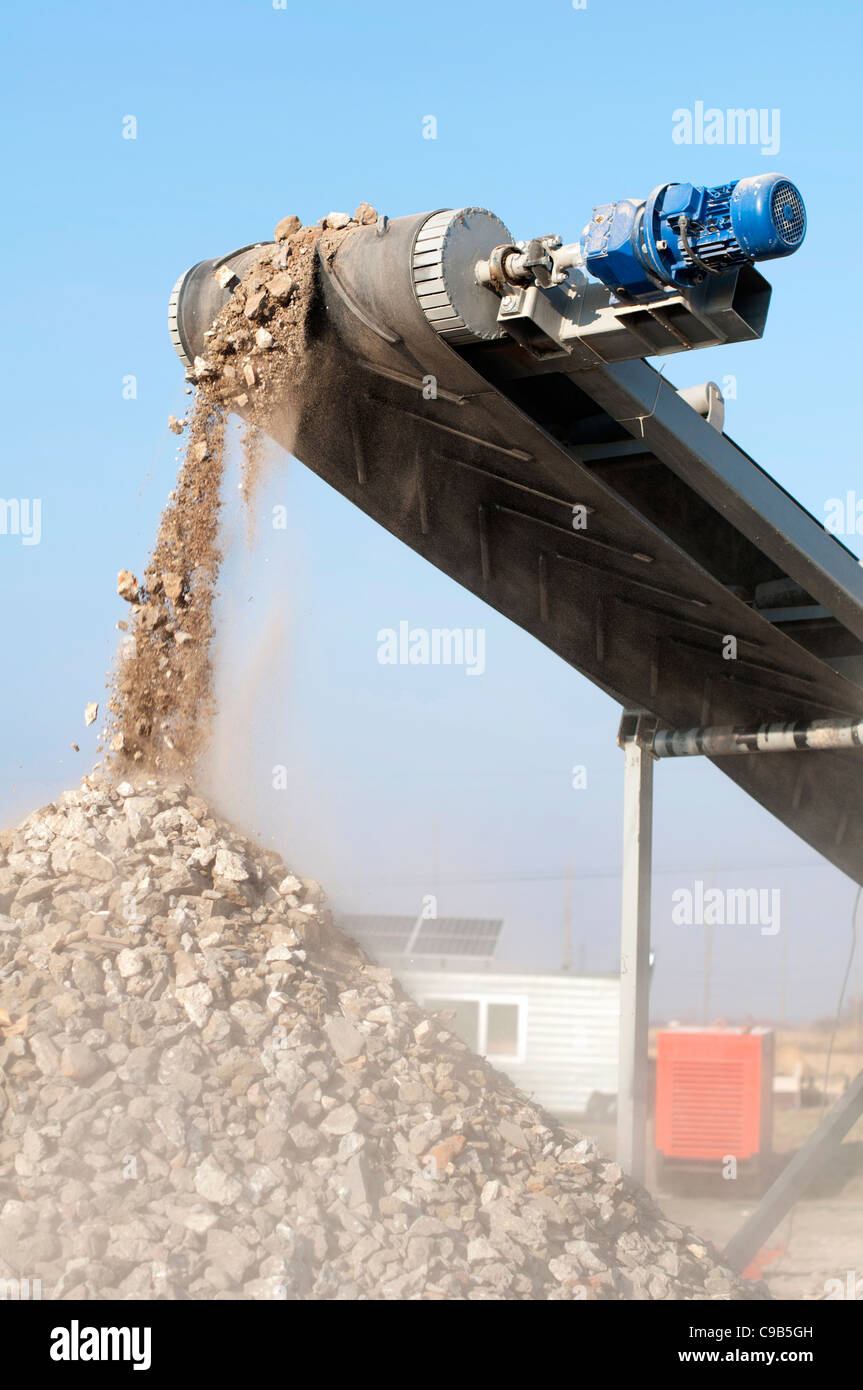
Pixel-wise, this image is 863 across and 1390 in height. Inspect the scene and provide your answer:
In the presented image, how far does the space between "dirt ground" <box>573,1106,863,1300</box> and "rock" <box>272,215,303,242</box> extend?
537 centimetres

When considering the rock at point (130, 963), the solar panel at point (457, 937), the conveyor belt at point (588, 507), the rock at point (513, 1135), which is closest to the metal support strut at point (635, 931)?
the conveyor belt at point (588, 507)

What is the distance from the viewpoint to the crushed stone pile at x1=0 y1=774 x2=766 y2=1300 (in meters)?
4.27

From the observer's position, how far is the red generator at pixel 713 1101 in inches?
548

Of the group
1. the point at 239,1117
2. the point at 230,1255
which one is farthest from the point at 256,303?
the point at 230,1255

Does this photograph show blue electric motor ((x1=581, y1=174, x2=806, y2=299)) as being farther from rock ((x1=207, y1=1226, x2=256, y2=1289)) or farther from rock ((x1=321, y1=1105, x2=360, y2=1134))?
rock ((x1=207, y1=1226, x2=256, y2=1289))

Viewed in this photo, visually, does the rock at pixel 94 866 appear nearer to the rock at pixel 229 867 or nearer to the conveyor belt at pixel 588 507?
the rock at pixel 229 867

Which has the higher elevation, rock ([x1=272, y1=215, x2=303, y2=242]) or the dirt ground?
rock ([x1=272, y1=215, x2=303, y2=242])

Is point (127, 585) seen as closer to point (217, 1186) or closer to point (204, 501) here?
point (204, 501)

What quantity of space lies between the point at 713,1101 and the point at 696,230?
1228cm

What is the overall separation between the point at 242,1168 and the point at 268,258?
11.5ft

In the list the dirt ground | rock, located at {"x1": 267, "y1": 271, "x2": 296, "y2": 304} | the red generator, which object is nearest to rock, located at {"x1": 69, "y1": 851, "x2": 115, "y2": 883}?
Result: rock, located at {"x1": 267, "y1": 271, "x2": 296, "y2": 304}

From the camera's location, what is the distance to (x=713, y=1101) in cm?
1418

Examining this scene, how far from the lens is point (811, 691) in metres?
7.04

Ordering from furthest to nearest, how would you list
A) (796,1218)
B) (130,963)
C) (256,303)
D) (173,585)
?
(796,1218)
(173,585)
(130,963)
(256,303)
